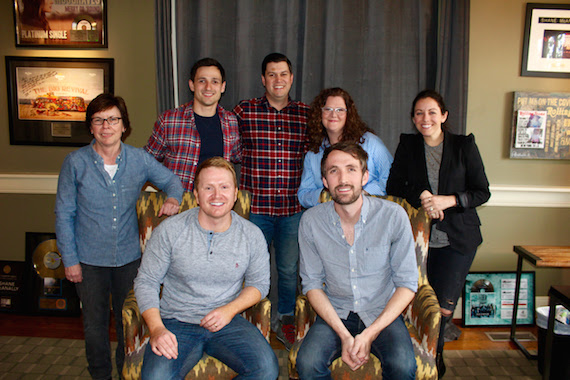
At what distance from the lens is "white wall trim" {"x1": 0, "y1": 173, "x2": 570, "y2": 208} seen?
3.11 meters

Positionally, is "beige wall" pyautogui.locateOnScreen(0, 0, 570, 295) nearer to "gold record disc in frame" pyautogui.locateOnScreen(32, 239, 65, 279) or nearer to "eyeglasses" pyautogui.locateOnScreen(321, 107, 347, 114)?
"gold record disc in frame" pyautogui.locateOnScreen(32, 239, 65, 279)

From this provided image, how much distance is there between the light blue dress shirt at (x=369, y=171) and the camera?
2.38 meters

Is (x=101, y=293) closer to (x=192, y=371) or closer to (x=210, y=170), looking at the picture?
(x=192, y=371)

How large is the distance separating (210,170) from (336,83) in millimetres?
1462

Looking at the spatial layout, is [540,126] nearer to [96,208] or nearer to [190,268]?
[190,268]

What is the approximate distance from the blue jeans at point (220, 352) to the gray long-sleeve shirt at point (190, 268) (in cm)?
8

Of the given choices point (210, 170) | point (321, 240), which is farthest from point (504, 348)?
point (210, 170)

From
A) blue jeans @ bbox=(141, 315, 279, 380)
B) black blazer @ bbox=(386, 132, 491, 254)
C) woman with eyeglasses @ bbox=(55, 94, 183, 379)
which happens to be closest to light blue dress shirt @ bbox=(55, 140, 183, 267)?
woman with eyeglasses @ bbox=(55, 94, 183, 379)

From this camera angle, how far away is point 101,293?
6.86ft

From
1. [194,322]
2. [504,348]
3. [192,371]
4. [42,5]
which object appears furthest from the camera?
[42,5]

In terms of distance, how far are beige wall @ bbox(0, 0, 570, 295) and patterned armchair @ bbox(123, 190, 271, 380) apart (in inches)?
45.1

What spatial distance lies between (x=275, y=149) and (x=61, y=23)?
190 cm

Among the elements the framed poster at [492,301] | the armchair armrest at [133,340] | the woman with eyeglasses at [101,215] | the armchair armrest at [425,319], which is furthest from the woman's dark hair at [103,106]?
the framed poster at [492,301]

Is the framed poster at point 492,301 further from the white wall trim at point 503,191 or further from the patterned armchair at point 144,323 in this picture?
the patterned armchair at point 144,323
